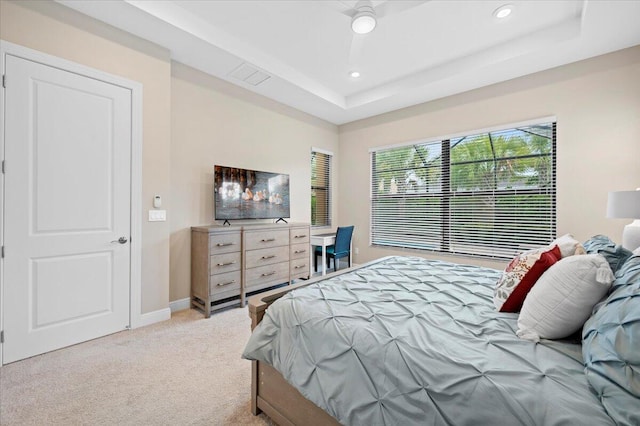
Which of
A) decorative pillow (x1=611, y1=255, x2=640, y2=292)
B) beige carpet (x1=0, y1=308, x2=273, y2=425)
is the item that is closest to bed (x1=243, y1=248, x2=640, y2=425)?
decorative pillow (x1=611, y1=255, x2=640, y2=292)

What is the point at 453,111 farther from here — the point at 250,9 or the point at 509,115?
the point at 250,9

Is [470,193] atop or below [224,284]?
atop

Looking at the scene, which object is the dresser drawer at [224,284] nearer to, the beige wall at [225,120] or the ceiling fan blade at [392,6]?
the beige wall at [225,120]

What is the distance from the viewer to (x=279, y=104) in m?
4.29

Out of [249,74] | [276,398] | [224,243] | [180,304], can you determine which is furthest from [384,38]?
[180,304]

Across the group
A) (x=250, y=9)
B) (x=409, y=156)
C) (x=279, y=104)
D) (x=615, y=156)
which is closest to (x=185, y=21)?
(x=250, y=9)

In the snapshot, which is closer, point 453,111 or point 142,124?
point 142,124

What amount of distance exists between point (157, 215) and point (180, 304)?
1084mm

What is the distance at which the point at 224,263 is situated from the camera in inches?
122

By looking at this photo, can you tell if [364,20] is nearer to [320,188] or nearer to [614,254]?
[614,254]

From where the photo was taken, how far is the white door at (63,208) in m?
2.08

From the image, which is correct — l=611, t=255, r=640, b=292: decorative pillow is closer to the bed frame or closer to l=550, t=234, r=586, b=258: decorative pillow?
l=550, t=234, r=586, b=258: decorative pillow

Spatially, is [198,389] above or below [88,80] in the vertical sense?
below

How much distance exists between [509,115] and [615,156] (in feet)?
3.73
